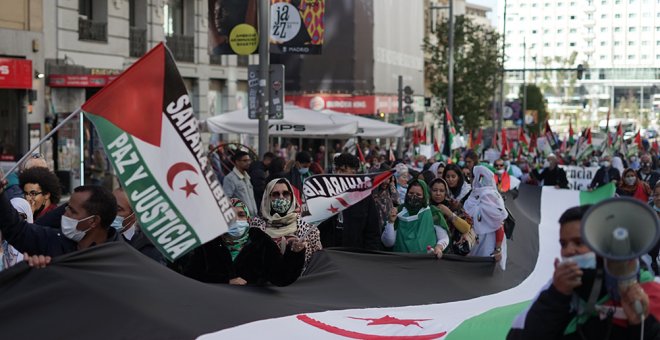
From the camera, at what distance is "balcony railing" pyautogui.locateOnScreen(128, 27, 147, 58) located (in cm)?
3444

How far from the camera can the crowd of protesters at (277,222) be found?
253 inches

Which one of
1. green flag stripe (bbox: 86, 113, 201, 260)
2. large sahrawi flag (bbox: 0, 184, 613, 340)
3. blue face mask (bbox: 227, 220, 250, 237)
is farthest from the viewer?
blue face mask (bbox: 227, 220, 250, 237)

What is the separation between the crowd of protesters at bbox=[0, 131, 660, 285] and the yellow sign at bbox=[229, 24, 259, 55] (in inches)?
70.2

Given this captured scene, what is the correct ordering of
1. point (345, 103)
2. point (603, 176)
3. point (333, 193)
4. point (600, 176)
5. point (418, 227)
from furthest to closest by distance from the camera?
point (345, 103) → point (600, 176) → point (603, 176) → point (333, 193) → point (418, 227)

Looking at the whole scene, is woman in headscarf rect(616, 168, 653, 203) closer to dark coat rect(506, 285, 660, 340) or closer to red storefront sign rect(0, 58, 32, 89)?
dark coat rect(506, 285, 660, 340)

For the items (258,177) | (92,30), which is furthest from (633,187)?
(92,30)

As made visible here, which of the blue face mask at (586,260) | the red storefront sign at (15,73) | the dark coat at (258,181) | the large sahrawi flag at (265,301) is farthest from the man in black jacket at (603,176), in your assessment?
the blue face mask at (586,260)

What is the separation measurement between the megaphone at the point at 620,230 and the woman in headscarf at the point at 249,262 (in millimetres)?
3982

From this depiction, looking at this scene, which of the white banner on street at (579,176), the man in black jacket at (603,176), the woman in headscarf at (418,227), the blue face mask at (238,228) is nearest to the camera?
the blue face mask at (238,228)

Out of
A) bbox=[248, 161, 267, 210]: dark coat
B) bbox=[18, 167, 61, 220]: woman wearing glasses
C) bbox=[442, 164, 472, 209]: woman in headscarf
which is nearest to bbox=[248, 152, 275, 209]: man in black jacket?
bbox=[248, 161, 267, 210]: dark coat

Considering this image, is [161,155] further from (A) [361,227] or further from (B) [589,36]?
(B) [589,36]

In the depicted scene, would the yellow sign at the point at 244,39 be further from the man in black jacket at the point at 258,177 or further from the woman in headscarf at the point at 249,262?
the woman in headscarf at the point at 249,262

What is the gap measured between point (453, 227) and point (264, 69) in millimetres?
7836

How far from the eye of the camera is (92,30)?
1257 inches
